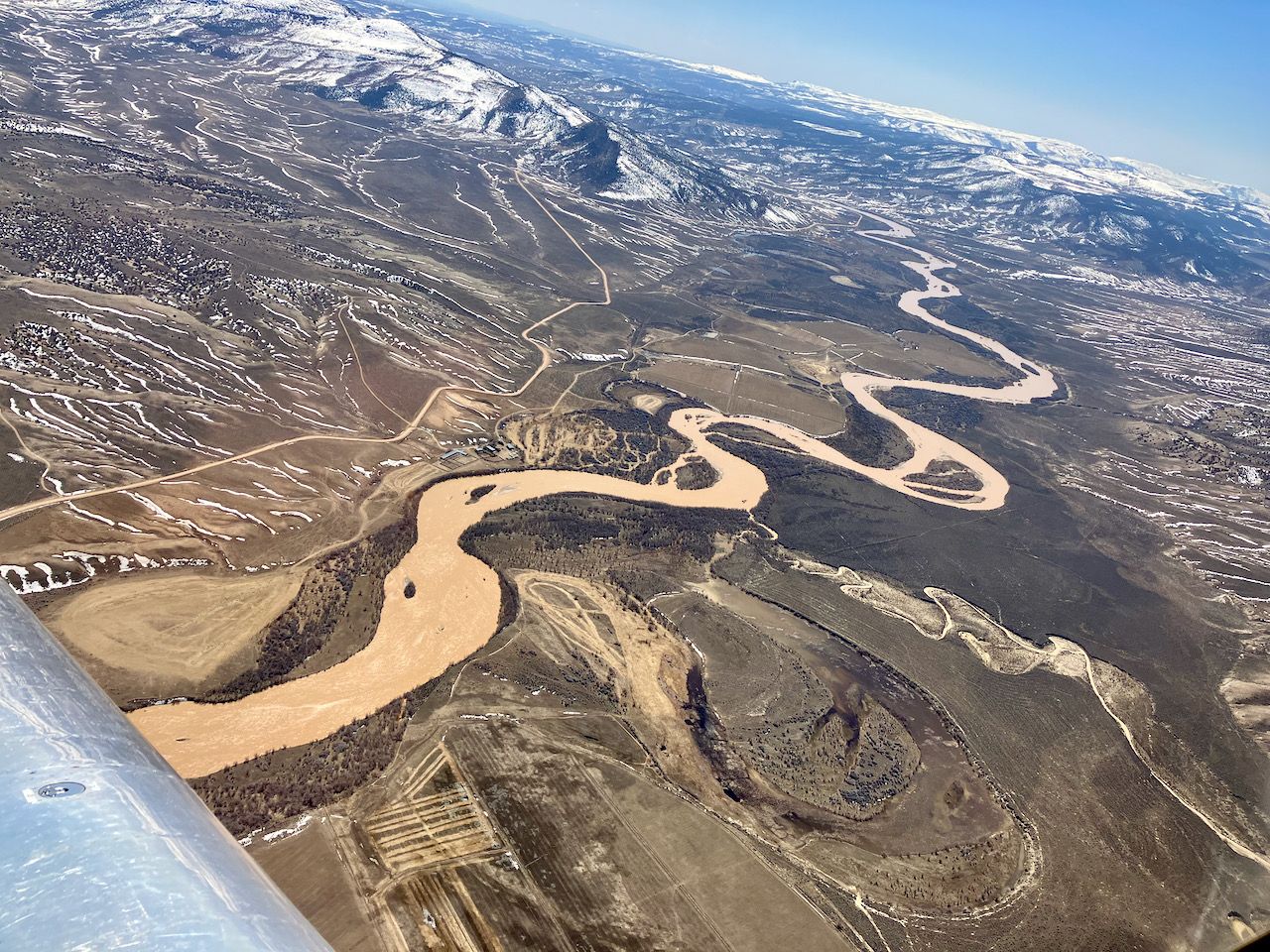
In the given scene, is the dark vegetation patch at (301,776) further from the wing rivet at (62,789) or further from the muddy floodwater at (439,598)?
the wing rivet at (62,789)

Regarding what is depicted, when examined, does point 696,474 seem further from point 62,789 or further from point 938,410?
point 62,789

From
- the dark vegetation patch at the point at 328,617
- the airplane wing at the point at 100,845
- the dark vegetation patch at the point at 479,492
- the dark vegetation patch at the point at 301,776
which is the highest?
the airplane wing at the point at 100,845

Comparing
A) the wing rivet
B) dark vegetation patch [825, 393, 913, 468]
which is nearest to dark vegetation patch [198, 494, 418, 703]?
the wing rivet

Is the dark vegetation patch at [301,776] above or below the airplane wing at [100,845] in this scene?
below

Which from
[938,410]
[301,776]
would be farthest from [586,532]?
[938,410]

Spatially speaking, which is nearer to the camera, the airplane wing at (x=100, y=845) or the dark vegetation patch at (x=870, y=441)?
the airplane wing at (x=100, y=845)

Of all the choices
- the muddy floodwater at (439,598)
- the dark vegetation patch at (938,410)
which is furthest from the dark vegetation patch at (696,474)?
the dark vegetation patch at (938,410)

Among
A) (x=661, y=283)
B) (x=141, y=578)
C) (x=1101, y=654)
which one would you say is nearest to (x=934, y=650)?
(x=1101, y=654)
